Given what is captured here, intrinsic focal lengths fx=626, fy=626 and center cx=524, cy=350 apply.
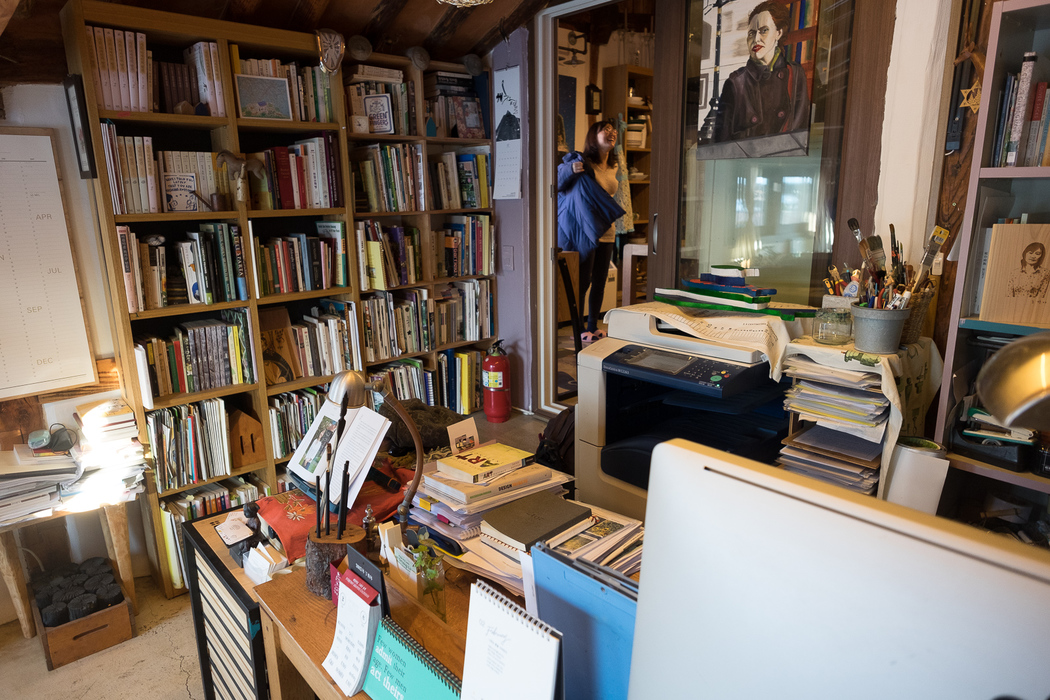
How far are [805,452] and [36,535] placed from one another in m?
2.87

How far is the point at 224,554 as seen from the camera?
5.12ft

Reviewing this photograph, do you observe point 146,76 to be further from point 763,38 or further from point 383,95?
point 763,38

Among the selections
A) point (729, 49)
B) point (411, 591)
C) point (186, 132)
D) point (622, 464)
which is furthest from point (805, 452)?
point (186, 132)

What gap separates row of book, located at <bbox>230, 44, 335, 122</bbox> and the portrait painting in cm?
178

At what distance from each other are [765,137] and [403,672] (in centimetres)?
240

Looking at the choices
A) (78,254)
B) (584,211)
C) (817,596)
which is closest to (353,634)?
(817,596)

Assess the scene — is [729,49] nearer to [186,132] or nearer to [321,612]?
[186,132]

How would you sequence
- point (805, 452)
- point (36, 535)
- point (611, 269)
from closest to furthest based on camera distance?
point (805, 452)
point (36, 535)
point (611, 269)

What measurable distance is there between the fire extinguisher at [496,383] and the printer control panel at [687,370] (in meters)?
1.89

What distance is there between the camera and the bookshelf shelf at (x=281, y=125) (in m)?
2.74

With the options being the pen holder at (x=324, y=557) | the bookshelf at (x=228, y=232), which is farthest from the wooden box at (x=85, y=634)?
the pen holder at (x=324, y=557)

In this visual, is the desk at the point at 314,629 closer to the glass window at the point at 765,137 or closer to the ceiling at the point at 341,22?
the glass window at the point at 765,137

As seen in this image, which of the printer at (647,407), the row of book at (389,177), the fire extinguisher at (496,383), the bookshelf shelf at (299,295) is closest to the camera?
the printer at (647,407)

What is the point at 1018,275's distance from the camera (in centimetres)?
156
